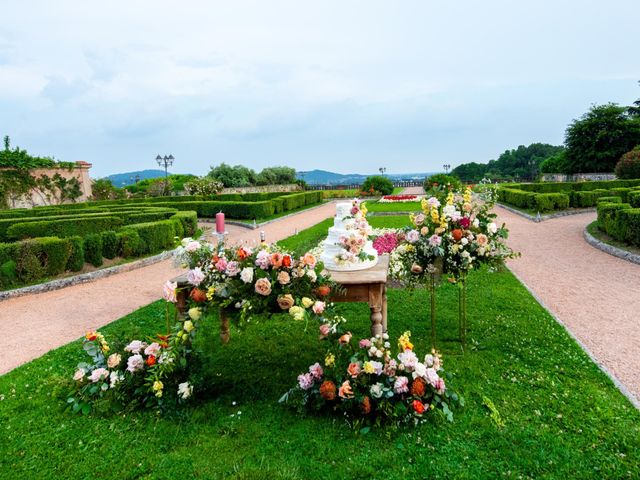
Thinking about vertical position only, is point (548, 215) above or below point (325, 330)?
below

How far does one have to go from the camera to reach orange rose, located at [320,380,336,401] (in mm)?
3088

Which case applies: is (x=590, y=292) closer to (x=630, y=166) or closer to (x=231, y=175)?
(x=630, y=166)

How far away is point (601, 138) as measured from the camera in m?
33.2

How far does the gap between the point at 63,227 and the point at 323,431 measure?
10.4 m

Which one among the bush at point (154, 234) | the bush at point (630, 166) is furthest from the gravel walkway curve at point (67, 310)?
the bush at point (630, 166)

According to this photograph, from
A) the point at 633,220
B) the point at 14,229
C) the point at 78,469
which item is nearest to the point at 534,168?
the point at 633,220

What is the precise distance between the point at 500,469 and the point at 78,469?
255cm

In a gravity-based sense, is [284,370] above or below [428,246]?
below

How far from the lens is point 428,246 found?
3945 mm

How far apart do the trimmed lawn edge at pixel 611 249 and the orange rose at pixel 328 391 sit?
294 inches

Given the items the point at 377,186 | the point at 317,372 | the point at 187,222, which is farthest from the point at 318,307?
the point at 377,186

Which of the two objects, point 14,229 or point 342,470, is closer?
point 342,470

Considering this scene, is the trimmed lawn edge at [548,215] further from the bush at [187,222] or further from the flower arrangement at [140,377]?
the flower arrangement at [140,377]

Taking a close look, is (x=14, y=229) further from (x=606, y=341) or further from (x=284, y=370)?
(x=606, y=341)
